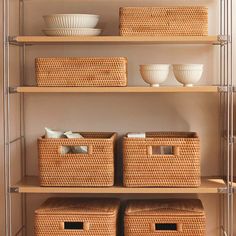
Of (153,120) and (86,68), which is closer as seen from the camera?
(86,68)

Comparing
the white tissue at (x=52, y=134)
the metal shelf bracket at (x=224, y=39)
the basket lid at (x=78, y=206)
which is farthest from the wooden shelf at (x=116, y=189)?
the metal shelf bracket at (x=224, y=39)

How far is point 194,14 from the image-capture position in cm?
320

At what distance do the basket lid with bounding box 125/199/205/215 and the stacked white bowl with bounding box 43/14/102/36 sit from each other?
91cm

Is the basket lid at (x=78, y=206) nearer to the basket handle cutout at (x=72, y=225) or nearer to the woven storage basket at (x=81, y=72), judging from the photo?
the basket handle cutout at (x=72, y=225)

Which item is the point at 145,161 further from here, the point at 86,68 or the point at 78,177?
the point at 86,68

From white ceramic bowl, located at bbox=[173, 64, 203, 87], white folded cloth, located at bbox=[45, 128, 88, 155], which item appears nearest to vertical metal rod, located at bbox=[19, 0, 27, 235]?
white folded cloth, located at bbox=[45, 128, 88, 155]

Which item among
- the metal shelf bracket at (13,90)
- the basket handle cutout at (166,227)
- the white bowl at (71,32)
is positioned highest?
the white bowl at (71,32)

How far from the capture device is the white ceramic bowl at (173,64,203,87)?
126 inches

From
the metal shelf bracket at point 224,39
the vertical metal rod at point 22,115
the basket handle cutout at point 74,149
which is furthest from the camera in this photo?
the vertical metal rod at point 22,115

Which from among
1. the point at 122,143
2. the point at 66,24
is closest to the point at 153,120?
the point at 122,143

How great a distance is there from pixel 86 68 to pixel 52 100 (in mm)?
418

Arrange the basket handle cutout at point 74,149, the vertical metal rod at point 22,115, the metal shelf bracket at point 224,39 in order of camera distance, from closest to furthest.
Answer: the metal shelf bracket at point 224,39 → the basket handle cutout at point 74,149 → the vertical metal rod at point 22,115

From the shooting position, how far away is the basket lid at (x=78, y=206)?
3.26 meters

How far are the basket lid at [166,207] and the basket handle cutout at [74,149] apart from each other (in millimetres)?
361
